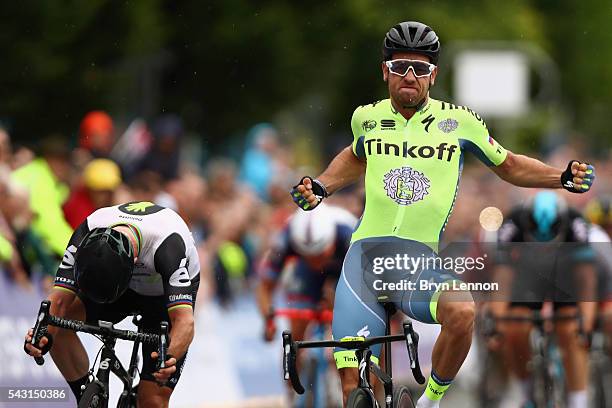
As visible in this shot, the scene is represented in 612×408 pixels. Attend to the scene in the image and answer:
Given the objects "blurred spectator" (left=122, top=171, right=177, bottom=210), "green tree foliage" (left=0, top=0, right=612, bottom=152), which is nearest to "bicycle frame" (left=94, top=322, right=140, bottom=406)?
"blurred spectator" (left=122, top=171, right=177, bottom=210)

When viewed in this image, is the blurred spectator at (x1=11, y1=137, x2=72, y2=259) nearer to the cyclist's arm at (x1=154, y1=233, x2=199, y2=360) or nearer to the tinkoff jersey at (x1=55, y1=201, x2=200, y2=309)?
the tinkoff jersey at (x1=55, y1=201, x2=200, y2=309)

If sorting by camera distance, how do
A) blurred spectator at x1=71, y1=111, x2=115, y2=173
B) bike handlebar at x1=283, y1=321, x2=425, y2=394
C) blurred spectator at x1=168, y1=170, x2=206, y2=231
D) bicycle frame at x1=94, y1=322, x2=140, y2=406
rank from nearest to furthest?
bicycle frame at x1=94, y1=322, x2=140, y2=406, bike handlebar at x1=283, y1=321, x2=425, y2=394, blurred spectator at x1=71, y1=111, x2=115, y2=173, blurred spectator at x1=168, y1=170, x2=206, y2=231

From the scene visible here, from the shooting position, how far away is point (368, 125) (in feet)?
32.4

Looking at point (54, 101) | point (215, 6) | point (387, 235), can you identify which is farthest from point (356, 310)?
point (215, 6)

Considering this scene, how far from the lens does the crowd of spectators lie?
13609 mm

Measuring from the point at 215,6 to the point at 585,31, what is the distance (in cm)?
2678

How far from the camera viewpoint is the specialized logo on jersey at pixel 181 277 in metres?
9.38

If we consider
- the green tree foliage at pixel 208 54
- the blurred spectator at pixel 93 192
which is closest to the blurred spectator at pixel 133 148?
the green tree foliage at pixel 208 54

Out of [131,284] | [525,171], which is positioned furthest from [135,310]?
[525,171]

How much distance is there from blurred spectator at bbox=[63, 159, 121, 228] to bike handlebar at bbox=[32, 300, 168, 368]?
4971 millimetres

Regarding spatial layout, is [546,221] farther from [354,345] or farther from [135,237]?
[135,237]

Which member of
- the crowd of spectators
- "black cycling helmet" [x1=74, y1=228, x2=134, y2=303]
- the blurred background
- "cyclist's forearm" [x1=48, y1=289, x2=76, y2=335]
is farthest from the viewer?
the blurred background

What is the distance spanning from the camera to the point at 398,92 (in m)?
9.70

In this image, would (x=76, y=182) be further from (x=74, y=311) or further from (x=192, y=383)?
(x=74, y=311)
